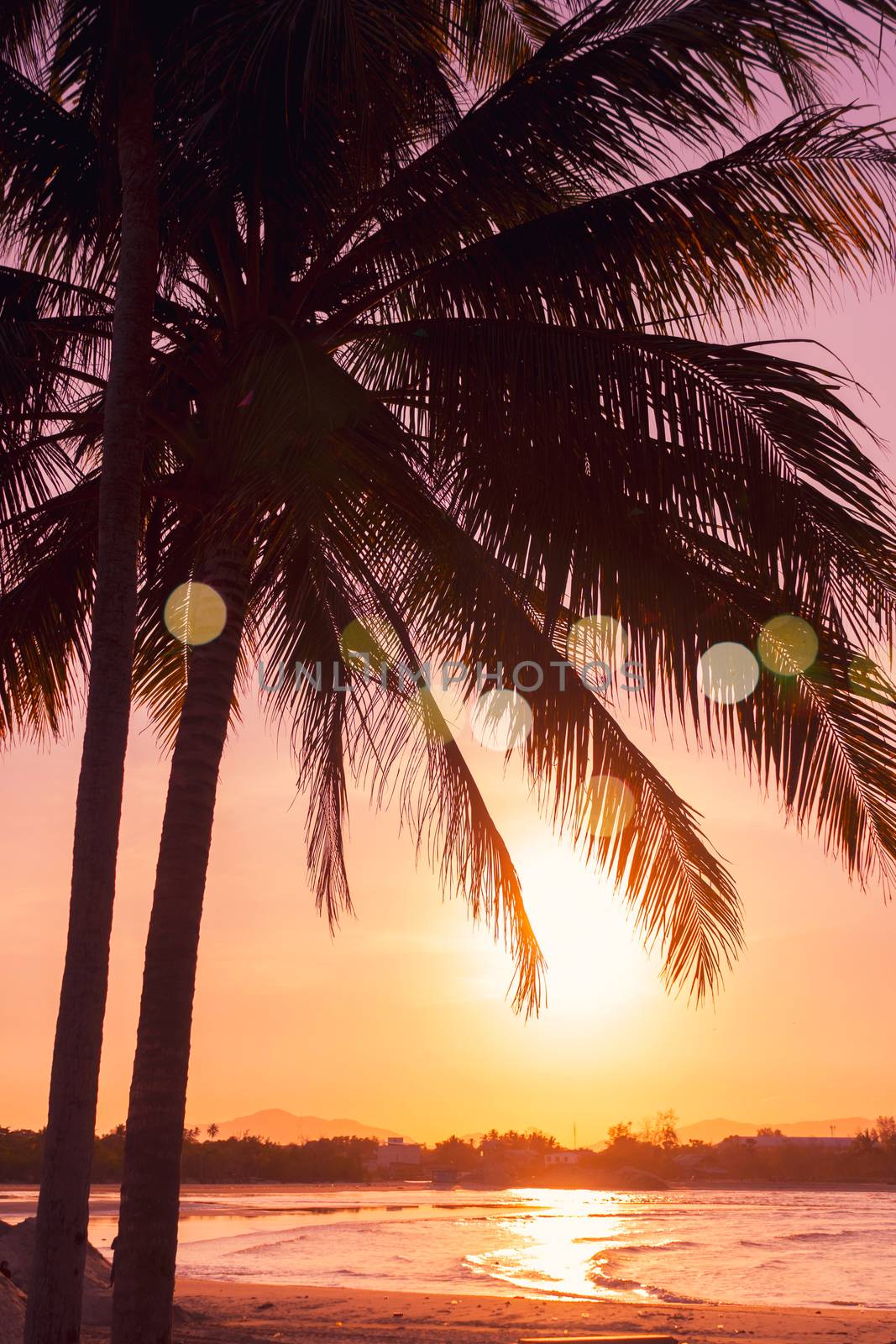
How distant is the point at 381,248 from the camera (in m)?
6.33

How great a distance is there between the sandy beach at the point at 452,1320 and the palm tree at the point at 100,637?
20.6ft

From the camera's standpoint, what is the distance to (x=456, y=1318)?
43.8ft

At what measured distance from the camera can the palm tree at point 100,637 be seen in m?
4.00

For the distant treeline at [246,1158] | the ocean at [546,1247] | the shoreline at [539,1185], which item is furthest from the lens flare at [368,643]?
the shoreline at [539,1185]

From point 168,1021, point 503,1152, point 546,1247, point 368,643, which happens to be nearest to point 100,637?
point 168,1021

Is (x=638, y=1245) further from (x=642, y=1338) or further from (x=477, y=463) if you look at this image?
(x=477, y=463)

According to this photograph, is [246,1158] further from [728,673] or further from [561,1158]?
[728,673]

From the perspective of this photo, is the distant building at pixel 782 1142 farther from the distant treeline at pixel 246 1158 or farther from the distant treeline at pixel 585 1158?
the distant treeline at pixel 246 1158

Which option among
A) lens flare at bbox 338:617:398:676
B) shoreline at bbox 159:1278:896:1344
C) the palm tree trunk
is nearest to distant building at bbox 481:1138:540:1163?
shoreline at bbox 159:1278:896:1344

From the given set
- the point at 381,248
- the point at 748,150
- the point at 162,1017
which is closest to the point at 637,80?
the point at 748,150

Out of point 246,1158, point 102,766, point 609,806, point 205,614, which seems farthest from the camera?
point 246,1158

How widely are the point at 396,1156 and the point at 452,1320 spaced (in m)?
92.2

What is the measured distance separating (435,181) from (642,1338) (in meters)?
6.88

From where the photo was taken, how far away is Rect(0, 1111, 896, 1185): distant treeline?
74438mm
